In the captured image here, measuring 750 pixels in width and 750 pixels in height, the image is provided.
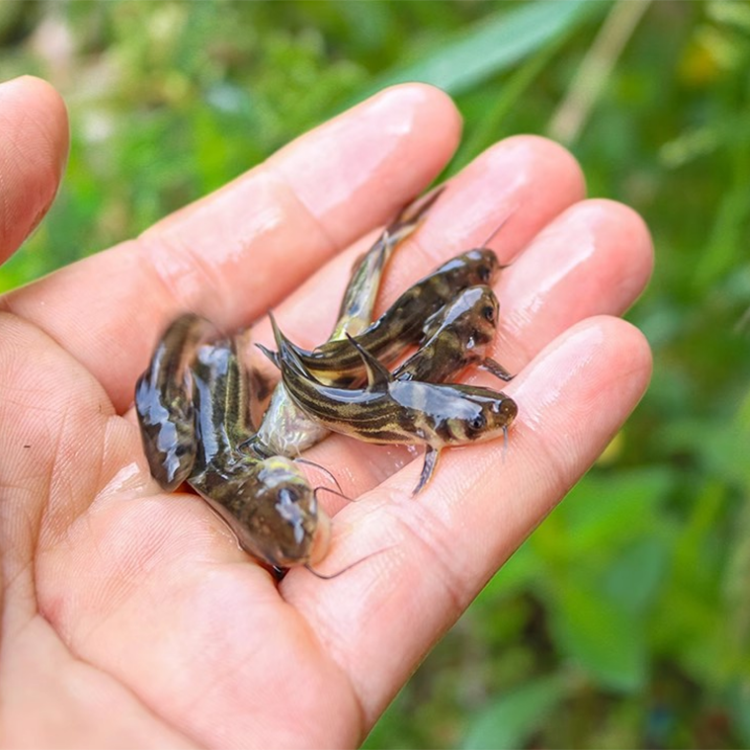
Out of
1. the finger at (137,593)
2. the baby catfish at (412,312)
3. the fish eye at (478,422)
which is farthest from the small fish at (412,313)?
the finger at (137,593)

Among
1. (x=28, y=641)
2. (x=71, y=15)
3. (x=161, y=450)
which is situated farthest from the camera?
(x=71, y=15)

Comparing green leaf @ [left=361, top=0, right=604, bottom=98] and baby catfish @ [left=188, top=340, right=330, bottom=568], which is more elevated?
green leaf @ [left=361, top=0, right=604, bottom=98]

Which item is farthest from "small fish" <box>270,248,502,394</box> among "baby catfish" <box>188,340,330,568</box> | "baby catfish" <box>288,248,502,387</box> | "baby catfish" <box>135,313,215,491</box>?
"baby catfish" <box>135,313,215,491</box>

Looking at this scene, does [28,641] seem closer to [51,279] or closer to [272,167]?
[51,279]

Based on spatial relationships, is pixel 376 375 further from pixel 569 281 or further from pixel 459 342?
pixel 569 281

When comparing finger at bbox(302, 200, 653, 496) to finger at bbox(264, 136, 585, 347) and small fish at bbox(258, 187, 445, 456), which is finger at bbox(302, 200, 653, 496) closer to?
small fish at bbox(258, 187, 445, 456)

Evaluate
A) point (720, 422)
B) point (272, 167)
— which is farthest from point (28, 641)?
point (720, 422)
